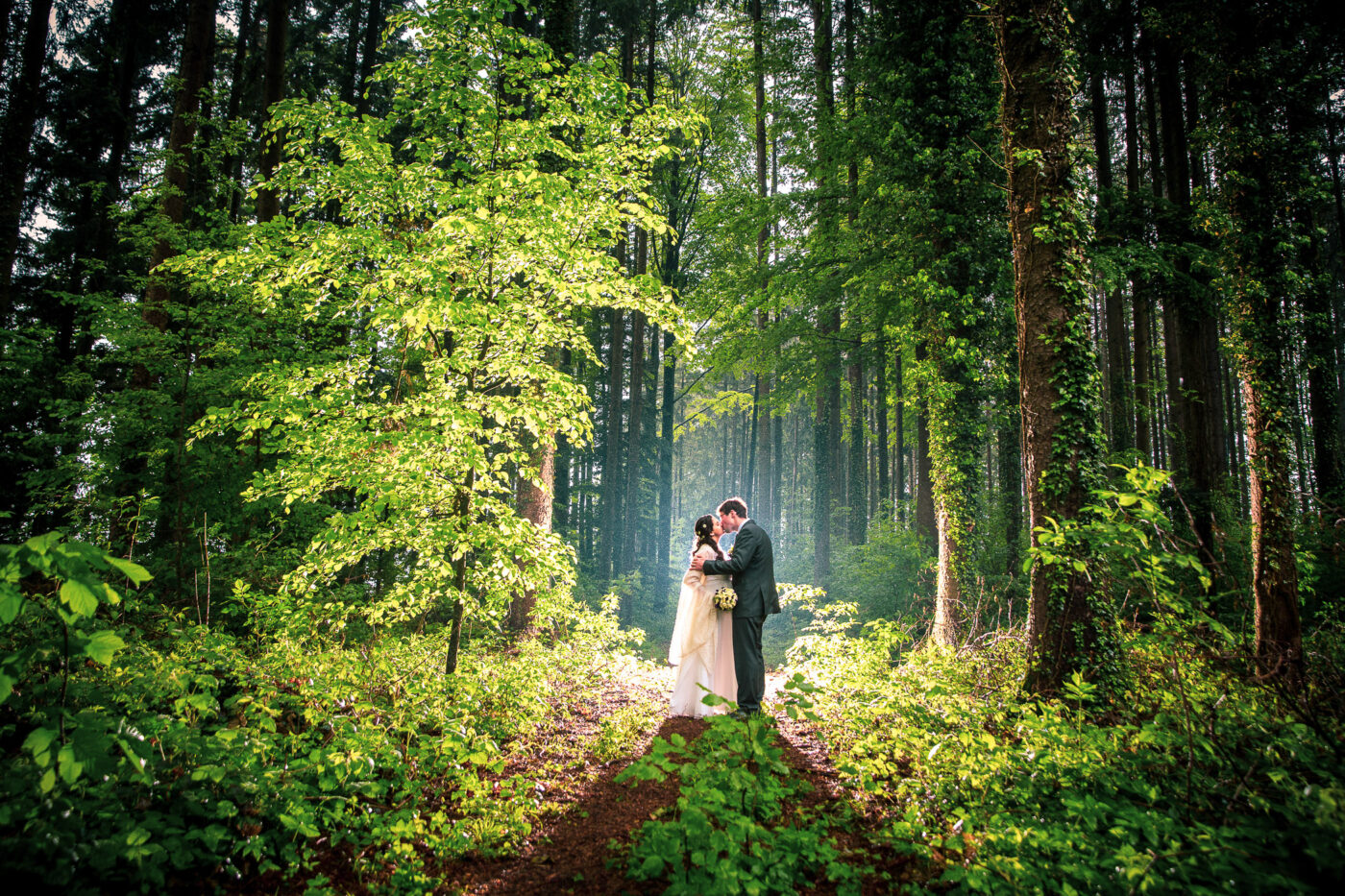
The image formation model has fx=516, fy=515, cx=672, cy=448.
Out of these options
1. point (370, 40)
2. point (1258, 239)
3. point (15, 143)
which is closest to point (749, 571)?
point (1258, 239)

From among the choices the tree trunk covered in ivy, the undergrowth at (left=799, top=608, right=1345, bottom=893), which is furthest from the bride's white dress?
the tree trunk covered in ivy

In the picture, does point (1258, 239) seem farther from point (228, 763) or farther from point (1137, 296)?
point (228, 763)

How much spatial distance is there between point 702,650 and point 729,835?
3.38 m

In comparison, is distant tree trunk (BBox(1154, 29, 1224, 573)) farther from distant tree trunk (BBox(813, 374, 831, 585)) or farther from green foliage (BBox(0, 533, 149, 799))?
green foliage (BBox(0, 533, 149, 799))

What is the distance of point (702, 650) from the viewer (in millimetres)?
5922

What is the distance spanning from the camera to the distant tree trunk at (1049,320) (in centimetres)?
445

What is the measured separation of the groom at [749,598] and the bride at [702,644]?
0.72 feet

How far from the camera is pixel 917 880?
275 centimetres

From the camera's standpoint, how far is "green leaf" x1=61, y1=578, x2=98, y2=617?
184 cm

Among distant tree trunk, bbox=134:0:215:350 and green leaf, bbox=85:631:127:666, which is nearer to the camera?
green leaf, bbox=85:631:127:666

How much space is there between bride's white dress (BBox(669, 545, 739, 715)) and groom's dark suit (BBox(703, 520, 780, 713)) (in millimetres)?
223

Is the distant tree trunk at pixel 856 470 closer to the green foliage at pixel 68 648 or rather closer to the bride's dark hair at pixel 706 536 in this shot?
the bride's dark hair at pixel 706 536

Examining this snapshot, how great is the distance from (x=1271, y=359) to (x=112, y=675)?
1064 cm

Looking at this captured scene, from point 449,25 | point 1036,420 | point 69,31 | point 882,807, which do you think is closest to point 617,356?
point 449,25
